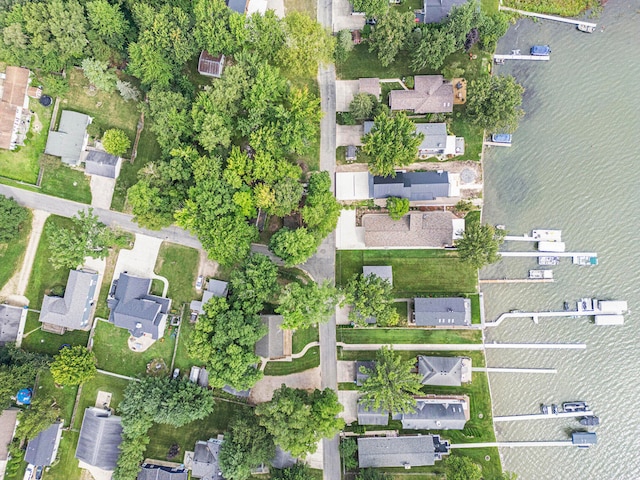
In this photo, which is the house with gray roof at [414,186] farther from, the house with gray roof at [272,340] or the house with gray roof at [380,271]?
the house with gray roof at [272,340]

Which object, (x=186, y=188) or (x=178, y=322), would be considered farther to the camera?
(x=178, y=322)

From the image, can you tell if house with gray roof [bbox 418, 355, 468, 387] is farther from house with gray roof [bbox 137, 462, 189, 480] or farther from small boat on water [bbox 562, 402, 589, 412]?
house with gray roof [bbox 137, 462, 189, 480]

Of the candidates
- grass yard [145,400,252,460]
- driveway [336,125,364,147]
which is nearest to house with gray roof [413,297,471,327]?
driveway [336,125,364,147]

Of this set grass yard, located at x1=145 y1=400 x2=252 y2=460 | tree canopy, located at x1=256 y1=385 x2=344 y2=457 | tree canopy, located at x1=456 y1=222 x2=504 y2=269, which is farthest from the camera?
grass yard, located at x1=145 y1=400 x2=252 y2=460

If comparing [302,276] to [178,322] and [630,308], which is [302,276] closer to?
[178,322]

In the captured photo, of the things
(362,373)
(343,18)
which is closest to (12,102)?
(343,18)

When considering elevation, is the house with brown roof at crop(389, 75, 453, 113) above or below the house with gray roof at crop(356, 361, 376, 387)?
above

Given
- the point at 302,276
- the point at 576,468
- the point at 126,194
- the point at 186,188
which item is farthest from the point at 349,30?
the point at 576,468
